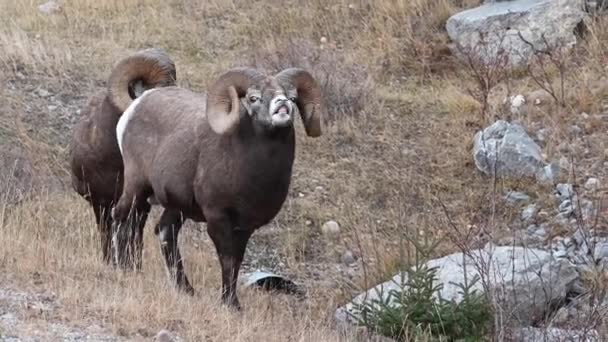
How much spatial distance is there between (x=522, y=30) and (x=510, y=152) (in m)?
2.81

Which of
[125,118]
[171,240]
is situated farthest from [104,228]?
[125,118]

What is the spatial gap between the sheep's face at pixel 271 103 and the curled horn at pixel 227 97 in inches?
2.9

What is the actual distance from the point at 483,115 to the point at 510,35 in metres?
1.73

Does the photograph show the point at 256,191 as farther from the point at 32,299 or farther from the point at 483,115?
the point at 483,115

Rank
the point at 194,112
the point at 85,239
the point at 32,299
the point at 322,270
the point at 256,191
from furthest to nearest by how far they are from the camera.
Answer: the point at 322,270 < the point at 85,239 < the point at 194,112 < the point at 256,191 < the point at 32,299

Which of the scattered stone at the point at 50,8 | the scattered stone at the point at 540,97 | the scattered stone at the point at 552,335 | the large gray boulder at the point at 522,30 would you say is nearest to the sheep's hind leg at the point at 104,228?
the scattered stone at the point at 552,335

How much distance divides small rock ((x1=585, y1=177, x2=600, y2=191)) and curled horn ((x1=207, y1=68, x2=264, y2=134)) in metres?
4.90

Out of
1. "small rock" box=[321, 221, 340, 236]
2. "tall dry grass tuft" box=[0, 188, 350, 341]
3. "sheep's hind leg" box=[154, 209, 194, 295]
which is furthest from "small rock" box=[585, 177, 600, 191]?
"sheep's hind leg" box=[154, 209, 194, 295]

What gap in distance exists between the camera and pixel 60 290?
7.99 m

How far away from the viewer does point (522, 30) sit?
1524cm

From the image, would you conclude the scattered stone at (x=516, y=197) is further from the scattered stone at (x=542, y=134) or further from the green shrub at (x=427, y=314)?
the green shrub at (x=427, y=314)

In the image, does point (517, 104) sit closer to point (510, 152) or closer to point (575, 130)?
point (575, 130)

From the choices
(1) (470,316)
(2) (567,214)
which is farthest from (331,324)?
(2) (567,214)

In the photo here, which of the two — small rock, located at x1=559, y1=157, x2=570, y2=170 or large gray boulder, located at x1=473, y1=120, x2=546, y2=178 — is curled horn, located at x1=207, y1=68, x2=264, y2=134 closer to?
large gray boulder, located at x1=473, y1=120, x2=546, y2=178
